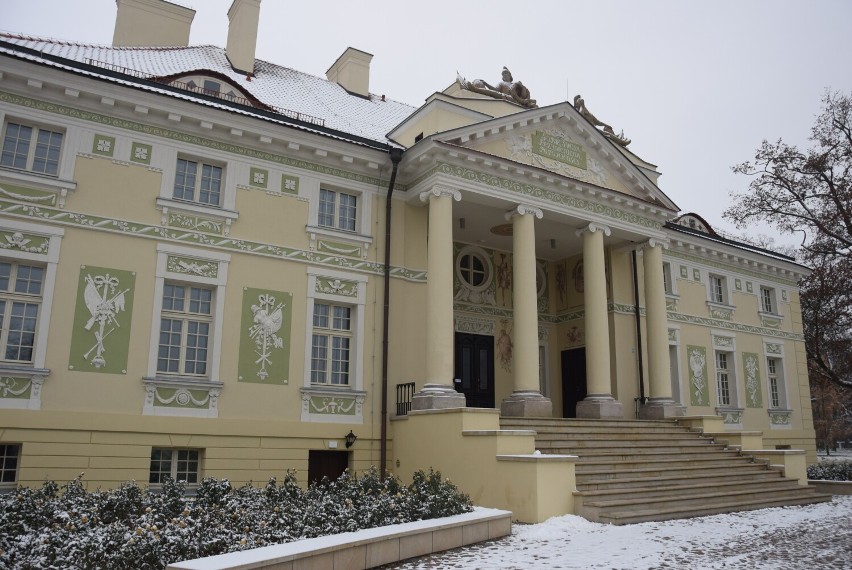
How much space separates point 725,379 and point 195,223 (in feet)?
60.1

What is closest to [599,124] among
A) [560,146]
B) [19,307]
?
[560,146]

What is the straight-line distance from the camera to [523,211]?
16828mm

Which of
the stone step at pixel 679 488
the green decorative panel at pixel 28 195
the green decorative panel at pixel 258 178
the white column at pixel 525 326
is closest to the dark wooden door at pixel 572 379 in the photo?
the white column at pixel 525 326

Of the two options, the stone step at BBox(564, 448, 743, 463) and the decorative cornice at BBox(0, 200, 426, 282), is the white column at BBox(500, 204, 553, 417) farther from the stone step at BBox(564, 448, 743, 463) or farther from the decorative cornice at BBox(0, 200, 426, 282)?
the decorative cornice at BBox(0, 200, 426, 282)

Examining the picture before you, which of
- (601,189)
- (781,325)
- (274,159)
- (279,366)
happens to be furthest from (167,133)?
(781,325)

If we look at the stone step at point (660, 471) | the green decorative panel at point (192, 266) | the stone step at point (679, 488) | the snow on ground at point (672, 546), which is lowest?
the snow on ground at point (672, 546)

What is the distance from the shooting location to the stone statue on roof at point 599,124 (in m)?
19.4

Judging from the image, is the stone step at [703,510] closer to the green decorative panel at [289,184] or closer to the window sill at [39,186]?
the green decorative panel at [289,184]

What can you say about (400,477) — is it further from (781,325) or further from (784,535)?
(781,325)

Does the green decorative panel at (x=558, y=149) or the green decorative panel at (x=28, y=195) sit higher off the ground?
the green decorative panel at (x=558, y=149)

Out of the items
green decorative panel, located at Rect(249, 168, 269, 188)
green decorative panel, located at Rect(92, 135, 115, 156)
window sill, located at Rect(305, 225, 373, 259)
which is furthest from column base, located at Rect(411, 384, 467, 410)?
green decorative panel, located at Rect(92, 135, 115, 156)

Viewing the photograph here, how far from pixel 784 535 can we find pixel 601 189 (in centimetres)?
980

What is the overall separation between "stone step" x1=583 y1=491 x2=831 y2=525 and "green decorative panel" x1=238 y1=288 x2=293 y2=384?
271 inches

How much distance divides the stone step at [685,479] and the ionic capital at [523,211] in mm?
6630
